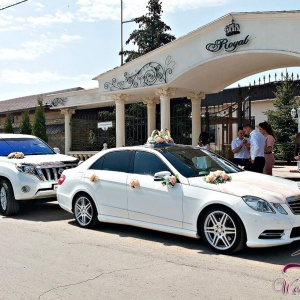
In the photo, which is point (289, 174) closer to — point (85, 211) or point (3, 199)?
point (85, 211)

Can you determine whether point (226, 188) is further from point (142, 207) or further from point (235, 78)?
point (235, 78)

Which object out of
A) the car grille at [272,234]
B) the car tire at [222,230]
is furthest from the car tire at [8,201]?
the car grille at [272,234]

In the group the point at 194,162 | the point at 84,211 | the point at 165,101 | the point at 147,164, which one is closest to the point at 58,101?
the point at 165,101

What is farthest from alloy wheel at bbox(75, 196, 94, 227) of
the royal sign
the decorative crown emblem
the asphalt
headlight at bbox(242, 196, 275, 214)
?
the asphalt

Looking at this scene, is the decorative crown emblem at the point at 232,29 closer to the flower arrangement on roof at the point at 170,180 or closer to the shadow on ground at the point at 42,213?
the shadow on ground at the point at 42,213

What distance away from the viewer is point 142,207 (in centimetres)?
703

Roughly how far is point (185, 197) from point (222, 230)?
759mm

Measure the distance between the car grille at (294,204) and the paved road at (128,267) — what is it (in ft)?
2.02

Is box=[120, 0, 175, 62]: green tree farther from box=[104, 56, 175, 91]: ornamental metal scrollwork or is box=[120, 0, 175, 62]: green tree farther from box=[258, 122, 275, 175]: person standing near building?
box=[258, 122, 275, 175]: person standing near building

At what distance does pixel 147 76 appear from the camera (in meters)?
15.4

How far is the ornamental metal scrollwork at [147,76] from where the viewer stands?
579 inches

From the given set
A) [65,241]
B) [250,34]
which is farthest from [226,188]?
[250,34]

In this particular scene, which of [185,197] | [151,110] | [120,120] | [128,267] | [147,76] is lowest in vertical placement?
[128,267]

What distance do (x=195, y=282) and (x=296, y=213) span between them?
6.34ft
